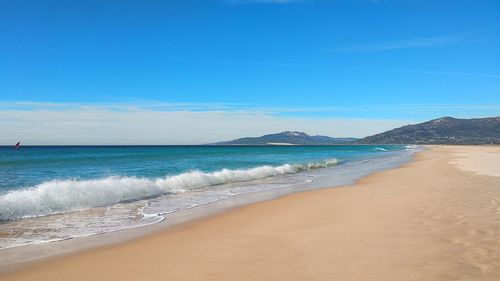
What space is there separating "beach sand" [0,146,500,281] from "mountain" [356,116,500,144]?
144 metres

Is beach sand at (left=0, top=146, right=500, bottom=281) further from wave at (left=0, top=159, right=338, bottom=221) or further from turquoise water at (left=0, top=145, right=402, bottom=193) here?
turquoise water at (left=0, top=145, right=402, bottom=193)

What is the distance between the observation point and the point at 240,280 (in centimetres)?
488

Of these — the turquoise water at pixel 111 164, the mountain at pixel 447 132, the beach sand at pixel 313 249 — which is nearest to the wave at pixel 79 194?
the turquoise water at pixel 111 164

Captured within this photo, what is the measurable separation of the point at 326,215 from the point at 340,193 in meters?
4.71

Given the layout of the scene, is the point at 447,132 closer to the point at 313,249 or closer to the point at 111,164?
the point at 111,164

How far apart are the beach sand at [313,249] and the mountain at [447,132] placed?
473 feet

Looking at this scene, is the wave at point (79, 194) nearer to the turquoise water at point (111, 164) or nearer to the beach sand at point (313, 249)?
the turquoise water at point (111, 164)

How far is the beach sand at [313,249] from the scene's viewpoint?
5.11 metres

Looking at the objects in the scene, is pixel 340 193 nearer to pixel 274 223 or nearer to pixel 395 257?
pixel 274 223

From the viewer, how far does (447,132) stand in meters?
166

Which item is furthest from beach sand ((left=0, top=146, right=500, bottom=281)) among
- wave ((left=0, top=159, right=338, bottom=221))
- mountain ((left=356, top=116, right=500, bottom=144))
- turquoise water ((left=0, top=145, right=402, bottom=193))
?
mountain ((left=356, top=116, right=500, bottom=144))

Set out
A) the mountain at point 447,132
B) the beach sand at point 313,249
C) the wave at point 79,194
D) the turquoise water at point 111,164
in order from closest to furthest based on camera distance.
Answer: the beach sand at point 313,249 → the wave at point 79,194 → the turquoise water at point 111,164 → the mountain at point 447,132

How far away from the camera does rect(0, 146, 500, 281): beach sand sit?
16.8 ft

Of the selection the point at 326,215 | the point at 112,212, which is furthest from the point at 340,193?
the point at 112,212
